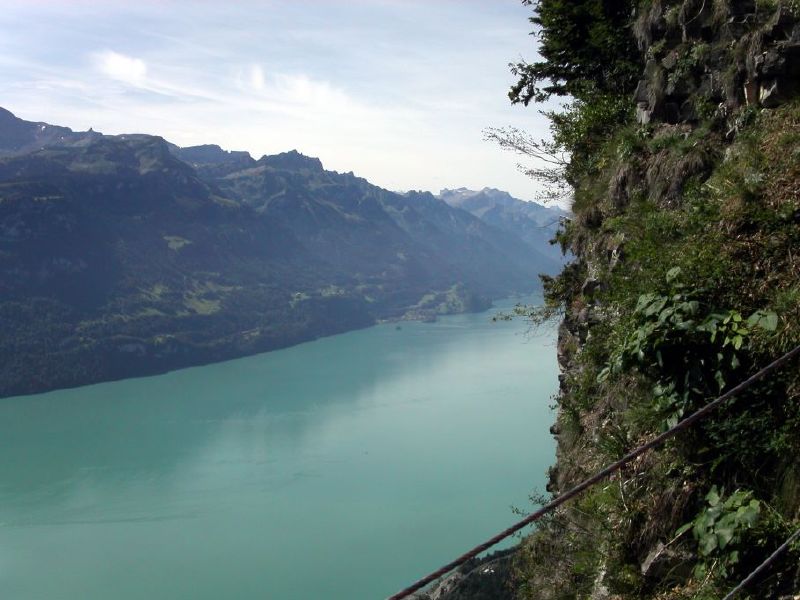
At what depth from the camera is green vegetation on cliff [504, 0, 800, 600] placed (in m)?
5.37

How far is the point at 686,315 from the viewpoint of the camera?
6.12 meters

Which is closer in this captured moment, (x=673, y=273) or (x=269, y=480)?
(x=673, y=273)

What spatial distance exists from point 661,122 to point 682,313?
5.31 metres

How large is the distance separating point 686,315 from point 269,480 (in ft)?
178

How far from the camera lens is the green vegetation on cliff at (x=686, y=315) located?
5.37 metres

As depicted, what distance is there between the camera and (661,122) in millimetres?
10398

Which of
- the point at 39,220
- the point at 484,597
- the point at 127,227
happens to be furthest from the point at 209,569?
the point at 127,227

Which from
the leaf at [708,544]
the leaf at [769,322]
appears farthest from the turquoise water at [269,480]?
the leaf at [708,544]

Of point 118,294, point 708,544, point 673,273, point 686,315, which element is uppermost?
point 673,273

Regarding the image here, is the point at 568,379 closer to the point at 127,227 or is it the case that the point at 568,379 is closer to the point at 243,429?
the point at 243,429

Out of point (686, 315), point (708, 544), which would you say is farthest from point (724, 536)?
point (686, 315)

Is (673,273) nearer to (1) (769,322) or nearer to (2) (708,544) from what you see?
(1) (769,322)

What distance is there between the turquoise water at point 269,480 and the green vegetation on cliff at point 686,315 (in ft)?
16.2

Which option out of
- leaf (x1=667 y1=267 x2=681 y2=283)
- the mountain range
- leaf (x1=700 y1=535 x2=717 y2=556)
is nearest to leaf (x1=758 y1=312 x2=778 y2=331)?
leaf (x1=667 y1=267 x2=681 y2=283)
